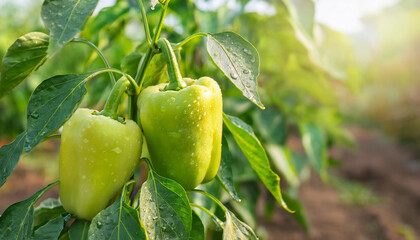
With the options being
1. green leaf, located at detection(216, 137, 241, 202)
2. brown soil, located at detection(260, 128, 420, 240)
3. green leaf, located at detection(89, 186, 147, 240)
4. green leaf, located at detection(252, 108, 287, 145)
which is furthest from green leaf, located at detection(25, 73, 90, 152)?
brown soil, located at detection(260, 128, 420, 240)

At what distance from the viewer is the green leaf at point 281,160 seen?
1233mm

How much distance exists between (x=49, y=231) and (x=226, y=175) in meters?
0.25

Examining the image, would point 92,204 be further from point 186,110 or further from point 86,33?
point 86,33

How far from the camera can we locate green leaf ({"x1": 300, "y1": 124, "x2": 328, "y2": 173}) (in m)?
1.28

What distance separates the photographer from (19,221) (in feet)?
1.62

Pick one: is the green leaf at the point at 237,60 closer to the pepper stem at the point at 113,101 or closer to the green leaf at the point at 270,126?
the pepper stem at the point at 113,101

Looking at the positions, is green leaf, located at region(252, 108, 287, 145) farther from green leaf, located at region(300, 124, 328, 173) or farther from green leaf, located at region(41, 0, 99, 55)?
green leaf, located at region(41, 0, 99, 55)

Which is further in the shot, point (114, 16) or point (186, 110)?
point (114, 16)

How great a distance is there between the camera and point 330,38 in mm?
1440

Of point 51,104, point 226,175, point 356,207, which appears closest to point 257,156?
point 226,175

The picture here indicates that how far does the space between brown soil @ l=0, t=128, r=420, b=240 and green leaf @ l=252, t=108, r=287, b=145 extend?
0.84m

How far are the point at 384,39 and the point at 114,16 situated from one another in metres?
1.22

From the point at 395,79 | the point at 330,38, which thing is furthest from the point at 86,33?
the point at 395,79

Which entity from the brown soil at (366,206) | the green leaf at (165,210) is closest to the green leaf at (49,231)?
the green leaf at (165,210)
